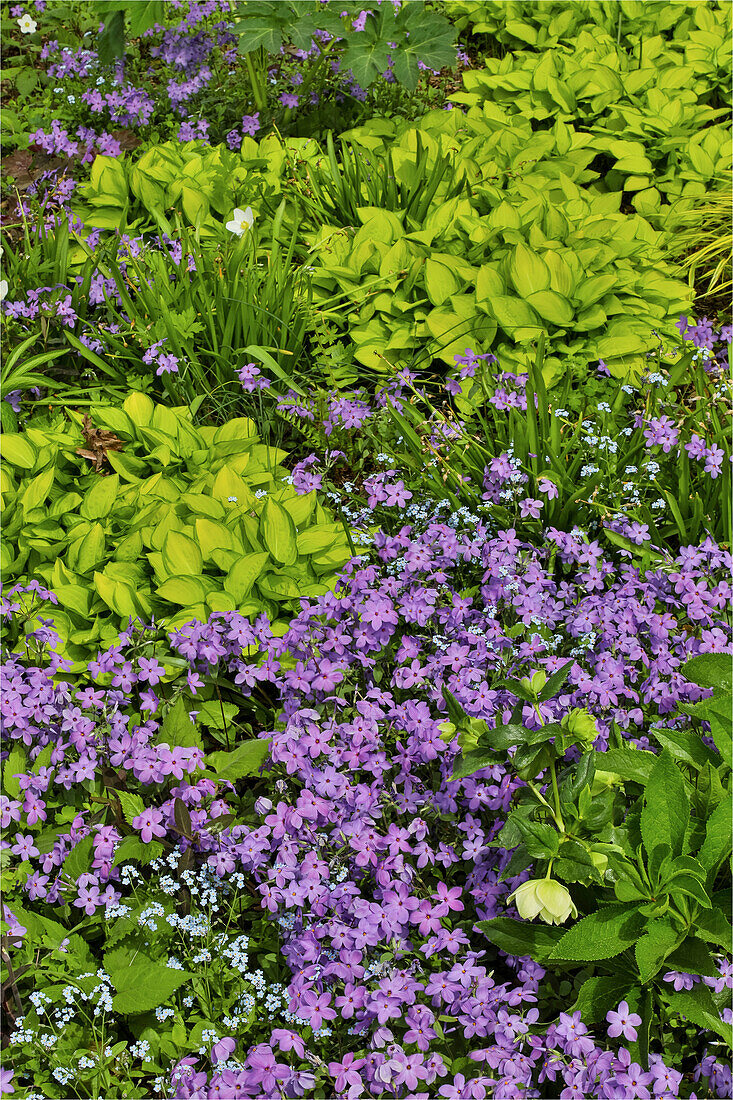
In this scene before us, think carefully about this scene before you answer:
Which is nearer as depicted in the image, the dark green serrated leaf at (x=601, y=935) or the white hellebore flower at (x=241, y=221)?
the dark green serrated leaf at (x=601, y=935)

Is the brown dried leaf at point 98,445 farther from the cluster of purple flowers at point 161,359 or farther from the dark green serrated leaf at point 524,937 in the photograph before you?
the dark green serrated leaf at point 524,937

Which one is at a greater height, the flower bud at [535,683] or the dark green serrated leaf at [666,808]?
the flower bud at [535,683]

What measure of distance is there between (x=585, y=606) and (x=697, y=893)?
0.82m

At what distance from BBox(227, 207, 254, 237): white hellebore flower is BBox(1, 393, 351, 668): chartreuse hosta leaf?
2.97 feet

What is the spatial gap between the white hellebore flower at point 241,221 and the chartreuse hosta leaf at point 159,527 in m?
0.90

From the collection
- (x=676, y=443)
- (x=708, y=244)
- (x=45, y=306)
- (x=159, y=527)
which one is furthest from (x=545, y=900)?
(x=708, y=244)

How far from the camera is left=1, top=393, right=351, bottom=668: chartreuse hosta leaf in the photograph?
250cm

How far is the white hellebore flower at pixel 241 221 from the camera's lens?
353 centimetres

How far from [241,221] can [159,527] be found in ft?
5.08

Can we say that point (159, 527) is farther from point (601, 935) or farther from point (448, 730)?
point (601, 935)

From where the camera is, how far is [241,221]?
11.7 ft

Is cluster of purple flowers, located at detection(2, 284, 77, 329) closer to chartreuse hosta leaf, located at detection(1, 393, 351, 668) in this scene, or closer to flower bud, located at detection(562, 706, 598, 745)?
chartreuse hosta leaf, located at detection(1, 393, 351, 668)

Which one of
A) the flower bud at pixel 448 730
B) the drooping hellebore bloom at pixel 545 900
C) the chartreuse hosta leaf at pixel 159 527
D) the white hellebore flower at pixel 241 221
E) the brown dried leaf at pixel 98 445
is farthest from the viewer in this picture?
the white hellebore flower at pixel 241 221

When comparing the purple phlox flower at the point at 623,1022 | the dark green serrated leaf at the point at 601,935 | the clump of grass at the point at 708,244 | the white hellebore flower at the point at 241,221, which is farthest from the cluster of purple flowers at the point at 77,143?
the purple phlox flower at the point at 623,1022
